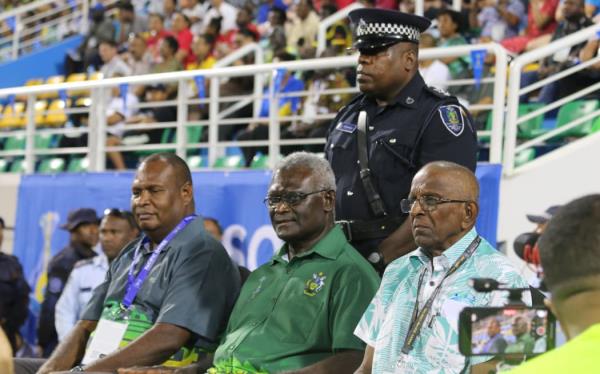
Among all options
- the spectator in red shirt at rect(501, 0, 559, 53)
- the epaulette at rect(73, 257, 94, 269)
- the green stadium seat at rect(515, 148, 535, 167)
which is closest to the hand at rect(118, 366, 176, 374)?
the epaulette at rect(73, 257, 94, 269)

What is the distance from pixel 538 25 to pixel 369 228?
5584mm

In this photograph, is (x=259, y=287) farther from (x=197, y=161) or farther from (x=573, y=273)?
(x=197, y=161)

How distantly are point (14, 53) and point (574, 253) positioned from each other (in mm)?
15578

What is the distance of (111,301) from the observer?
5.30 m

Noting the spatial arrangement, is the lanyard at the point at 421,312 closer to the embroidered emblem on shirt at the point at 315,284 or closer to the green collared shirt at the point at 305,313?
the green collared shirt at the point at 305,313

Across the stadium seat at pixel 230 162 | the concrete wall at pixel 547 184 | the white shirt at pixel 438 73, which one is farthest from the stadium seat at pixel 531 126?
the stadium seat at pixel 230 162

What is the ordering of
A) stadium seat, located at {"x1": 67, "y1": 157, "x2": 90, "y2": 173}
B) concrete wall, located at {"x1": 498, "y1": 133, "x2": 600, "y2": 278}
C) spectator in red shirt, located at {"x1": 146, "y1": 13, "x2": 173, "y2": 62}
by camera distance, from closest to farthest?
1. concrete wall, located at {"x1": 498, "y1": 133, "x2": 600, "y2": 278}
2. stadium seat, located at {"x1": 67, "y1": 157, "x2": 90, "y2": 173}
3. spectator in red shirt, located at {"x1": 146, "y1": 13, "x2": 173, "y2": 62}

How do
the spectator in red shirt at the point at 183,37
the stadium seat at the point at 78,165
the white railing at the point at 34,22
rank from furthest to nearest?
the white railing at the point at 34,22 → the spectator in red shirt at the point at 183,37 → the stadium seat at the point at 78,165

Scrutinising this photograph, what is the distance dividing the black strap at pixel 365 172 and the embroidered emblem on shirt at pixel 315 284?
35cm

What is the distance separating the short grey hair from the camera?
4.77m

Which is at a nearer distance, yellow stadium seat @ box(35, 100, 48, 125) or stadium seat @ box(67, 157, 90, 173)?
stadium seat @ box(67, 157, 90, 173)

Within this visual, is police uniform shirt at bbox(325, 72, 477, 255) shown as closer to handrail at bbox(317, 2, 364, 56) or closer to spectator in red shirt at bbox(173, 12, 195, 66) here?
handrail at bbox(317, 2, 364, 56)

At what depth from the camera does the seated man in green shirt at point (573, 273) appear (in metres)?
2.03

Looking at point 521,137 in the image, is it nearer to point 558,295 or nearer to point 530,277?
point 530,277
